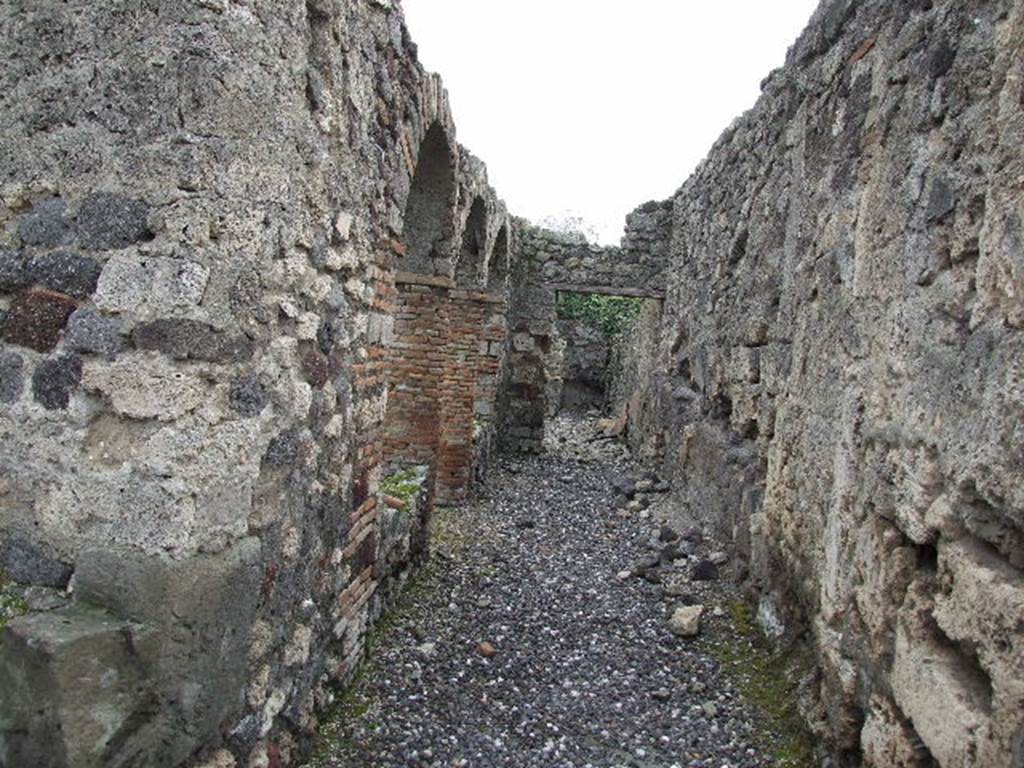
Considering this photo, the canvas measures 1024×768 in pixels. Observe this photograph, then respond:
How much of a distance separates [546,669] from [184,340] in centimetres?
252

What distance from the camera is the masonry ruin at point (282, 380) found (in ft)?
5.89

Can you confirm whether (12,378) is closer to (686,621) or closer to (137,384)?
(137,384)

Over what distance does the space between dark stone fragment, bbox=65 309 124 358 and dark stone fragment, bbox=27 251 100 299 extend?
2.4 inches

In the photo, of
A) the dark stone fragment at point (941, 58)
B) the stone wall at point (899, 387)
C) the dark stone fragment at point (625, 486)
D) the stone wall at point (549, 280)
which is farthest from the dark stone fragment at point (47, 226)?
the stone wall at point (549, 280)

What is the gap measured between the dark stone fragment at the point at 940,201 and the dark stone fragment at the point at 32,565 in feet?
8.70

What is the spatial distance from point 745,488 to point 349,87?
11.1 feet

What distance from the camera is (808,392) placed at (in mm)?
3465

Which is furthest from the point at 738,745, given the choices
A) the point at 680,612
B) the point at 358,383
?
the point at 358,383

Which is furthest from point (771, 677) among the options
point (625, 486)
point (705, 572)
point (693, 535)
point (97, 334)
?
point (625, 486)

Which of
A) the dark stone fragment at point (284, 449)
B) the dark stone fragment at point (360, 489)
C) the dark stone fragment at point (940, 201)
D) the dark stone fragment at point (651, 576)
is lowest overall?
the dark stone fragment at point (651, 576)

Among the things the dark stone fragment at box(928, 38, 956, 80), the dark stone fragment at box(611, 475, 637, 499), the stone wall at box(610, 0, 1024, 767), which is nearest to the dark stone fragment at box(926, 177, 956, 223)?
the stone wall at box(610, 0, 1024, 767)

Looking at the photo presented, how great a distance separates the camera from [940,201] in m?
2.18

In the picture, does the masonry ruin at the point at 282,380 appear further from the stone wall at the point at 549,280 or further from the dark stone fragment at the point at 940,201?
the stone wall at the point at 549,280

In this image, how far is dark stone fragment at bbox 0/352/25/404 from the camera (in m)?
1.94
